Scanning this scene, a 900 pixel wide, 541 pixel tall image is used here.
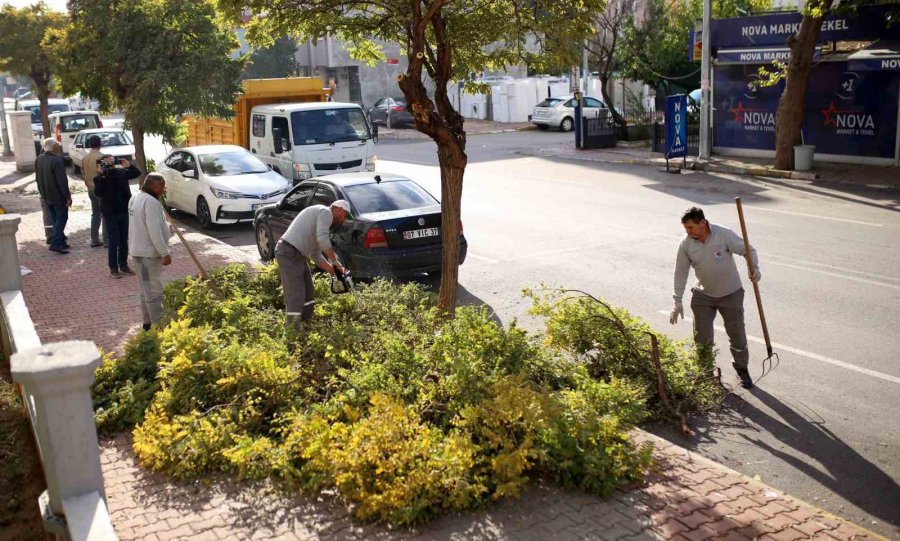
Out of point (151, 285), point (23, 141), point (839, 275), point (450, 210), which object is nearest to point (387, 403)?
point (450, 210)

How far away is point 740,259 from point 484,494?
25.7ft

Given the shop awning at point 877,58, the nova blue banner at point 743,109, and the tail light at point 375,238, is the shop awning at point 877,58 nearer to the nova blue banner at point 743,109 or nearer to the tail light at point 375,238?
the nova blue banner at point 743,109

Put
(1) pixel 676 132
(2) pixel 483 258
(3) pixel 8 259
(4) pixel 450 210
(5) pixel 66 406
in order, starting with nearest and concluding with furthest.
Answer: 1. (5) pixel 66 406
2. (4) pixel 450 210
3. (3) pixel 8 259
4. (2) pixel 483 258
5. (1) pixel 676 132

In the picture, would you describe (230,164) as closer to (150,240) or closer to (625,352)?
(150,240)

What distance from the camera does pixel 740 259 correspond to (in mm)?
12156

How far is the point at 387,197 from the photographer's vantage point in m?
12.2

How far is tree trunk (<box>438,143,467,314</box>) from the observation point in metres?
8.39

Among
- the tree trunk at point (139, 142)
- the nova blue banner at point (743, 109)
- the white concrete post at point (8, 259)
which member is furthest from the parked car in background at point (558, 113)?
the white concrete post at point (8, 259)

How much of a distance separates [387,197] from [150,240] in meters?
3.72

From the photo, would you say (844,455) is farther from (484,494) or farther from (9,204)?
(9,204)

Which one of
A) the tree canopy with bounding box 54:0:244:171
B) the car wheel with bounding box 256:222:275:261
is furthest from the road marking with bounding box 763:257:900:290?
the tree canopy with bounding box 54:0:244:171

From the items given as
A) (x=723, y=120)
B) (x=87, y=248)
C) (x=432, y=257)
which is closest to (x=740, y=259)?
(x=432, y=257)

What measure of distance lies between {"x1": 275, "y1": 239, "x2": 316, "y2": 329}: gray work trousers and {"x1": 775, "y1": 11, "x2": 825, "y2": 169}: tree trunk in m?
14.9

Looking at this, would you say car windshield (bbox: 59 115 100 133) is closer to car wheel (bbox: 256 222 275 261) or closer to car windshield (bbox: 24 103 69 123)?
car windshield (bbox: 24 103 69 123)
